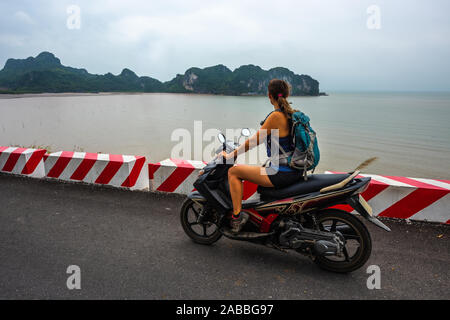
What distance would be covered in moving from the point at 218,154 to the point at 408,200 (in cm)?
294

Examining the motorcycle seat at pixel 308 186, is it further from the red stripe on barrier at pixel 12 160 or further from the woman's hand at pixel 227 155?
the red stripe on barrier at pixel 12 160

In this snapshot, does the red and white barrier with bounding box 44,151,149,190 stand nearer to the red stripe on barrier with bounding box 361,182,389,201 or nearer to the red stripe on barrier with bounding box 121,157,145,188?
the red stripe on barrier with bounding box 121,157,145,188

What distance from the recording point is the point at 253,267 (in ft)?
11.3

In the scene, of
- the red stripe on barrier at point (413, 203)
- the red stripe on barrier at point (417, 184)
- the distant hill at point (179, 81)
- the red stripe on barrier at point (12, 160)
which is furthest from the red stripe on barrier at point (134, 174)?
the distant hill at point (179, 81)

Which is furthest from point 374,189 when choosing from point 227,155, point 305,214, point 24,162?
point 24,162

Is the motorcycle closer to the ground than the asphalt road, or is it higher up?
higher up

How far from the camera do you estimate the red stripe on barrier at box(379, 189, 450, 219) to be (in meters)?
4.40

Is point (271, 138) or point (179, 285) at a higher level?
point (271, 138)

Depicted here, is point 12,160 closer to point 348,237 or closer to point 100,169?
point 100,169

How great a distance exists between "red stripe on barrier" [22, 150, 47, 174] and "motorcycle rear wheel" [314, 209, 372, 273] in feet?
19.7

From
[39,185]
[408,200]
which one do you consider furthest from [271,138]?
[39,185]

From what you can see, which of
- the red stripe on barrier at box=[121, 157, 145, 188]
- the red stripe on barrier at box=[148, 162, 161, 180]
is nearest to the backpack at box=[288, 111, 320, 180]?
the red stripe on barrier at box=[148, 162, 161, 180]
